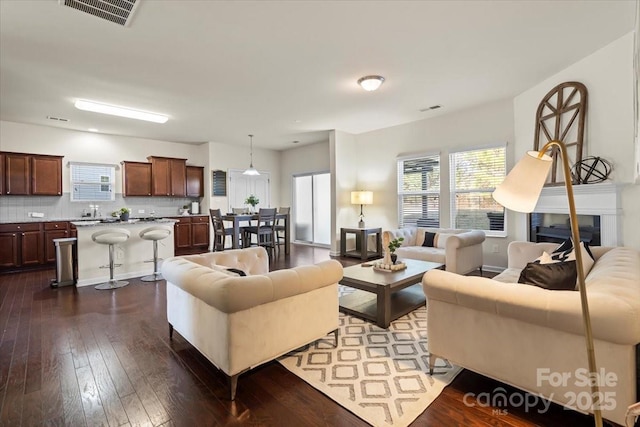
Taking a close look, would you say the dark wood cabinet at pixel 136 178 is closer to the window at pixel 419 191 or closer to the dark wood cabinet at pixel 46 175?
the dark wood cabinet at pixel 46 175

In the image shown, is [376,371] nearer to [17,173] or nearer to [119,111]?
[119,111]

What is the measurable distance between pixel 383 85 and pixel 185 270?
11.5 feet

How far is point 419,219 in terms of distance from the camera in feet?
20.2

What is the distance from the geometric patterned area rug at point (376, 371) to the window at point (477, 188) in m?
3.15

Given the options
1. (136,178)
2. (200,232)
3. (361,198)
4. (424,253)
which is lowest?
(424,253)

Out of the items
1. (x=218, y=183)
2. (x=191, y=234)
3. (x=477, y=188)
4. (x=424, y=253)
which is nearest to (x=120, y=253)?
(x=191, y=234)

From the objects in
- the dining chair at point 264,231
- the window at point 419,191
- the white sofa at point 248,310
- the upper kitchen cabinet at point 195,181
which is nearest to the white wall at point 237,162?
the upper kitchen cabinet at point 195,181

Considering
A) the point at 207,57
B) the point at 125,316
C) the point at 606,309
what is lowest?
the point at 125,316

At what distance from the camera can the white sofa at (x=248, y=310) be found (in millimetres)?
1847

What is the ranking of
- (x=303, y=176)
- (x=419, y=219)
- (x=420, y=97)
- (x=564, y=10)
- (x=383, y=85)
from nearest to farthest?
(x=564, y=10)
(x=383, y=85)
(x=420, y=97)
(x=419, y=219)
(x=303, y=176)

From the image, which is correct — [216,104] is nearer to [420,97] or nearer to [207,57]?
[207,57]

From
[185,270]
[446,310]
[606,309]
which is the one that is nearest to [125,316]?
[185,270]

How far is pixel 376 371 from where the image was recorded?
2166mm

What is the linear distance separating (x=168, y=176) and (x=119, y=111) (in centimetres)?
250
